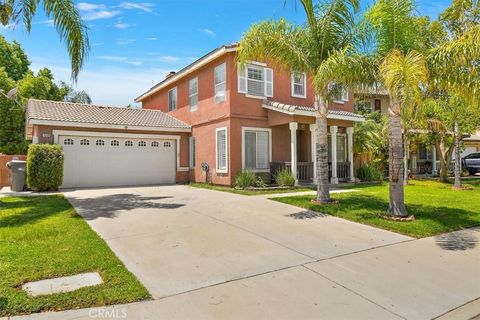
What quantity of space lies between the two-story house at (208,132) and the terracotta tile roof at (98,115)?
0.05 meters

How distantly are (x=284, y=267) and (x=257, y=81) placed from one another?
12281 millimetres

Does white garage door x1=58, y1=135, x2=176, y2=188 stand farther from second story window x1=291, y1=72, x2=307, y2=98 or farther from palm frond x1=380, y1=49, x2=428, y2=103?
palm frond x1=380, y1=49, x2=428, y2=103

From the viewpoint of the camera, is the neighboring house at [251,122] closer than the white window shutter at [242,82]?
Yes

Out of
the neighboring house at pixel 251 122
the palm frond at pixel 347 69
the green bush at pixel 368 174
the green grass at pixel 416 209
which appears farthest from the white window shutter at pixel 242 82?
the green bush at pixel 368 174

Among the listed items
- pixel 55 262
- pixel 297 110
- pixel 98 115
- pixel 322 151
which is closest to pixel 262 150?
pixel 297 110

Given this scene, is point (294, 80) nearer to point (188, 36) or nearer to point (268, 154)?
point (268, 154)

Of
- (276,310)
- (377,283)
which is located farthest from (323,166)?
(276,310)

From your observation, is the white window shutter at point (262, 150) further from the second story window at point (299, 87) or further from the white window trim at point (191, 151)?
the white window trim at point (191, 151)

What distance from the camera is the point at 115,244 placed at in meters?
6.26

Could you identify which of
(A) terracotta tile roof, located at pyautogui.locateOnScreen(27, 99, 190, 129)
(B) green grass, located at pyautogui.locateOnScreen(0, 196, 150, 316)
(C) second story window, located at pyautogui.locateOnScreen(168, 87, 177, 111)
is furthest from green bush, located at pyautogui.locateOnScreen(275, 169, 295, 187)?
(C) second story window, located at pyautogui.locateOnScreen(168, 87, 177, 111)

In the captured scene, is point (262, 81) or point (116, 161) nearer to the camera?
point (262, 81)

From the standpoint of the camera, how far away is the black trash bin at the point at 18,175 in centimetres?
1441

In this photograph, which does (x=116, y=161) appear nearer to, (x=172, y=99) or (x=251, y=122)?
(x=172, y=99)

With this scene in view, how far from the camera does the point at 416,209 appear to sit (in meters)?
9.91
